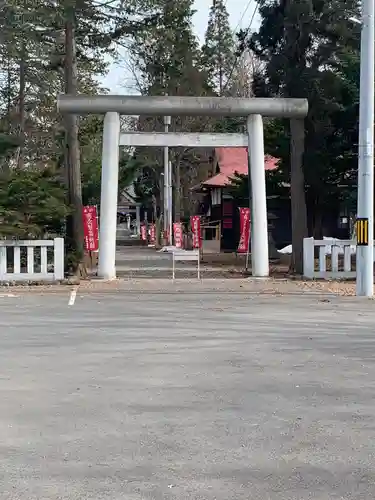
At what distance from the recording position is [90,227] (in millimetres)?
20875

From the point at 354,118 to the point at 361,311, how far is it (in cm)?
1042

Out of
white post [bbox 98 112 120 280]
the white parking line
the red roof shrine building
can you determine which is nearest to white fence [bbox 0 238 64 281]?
white post [bbox 98 112 120 280]

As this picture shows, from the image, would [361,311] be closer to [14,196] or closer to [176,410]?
[176,410]

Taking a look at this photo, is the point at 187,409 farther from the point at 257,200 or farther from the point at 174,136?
the point at 174,136

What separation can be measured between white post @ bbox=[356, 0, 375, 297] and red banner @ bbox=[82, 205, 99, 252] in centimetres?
862

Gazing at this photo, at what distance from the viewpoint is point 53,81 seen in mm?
32375

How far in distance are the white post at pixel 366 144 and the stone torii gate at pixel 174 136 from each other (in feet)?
13.0

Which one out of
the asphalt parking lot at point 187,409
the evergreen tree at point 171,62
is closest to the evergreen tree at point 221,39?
the evergreen tree at point 171,62

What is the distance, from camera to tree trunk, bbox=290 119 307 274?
69.5 feet

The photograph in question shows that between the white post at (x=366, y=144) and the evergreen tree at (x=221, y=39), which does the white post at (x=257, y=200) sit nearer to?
the white post at (x=366, y=144)

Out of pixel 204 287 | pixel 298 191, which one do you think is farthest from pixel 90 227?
pixel 298 191

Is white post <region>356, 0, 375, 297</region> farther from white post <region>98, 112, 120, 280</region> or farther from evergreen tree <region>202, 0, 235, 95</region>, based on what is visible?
evergreen tree <region>202, 0, 235, 95</region>

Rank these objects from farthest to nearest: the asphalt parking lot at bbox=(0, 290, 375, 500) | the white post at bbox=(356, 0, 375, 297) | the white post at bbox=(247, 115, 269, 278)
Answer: the white post at bbox=(247, 115, 269, 278), the white post at bbox=(356, 0, 375, 297), the asphalt parking lot at bbox=(0, 290, 375, 500)

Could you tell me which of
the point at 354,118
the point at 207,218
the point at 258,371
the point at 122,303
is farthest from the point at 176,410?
the point at 207,218
